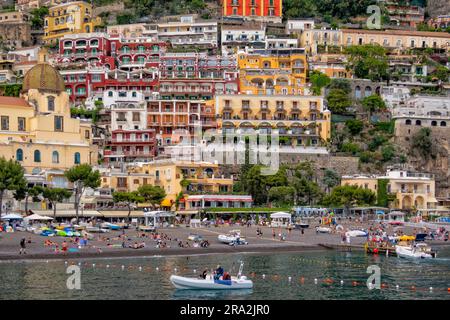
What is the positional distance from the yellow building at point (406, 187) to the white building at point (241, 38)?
109ft

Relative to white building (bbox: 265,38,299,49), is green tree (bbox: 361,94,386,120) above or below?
below

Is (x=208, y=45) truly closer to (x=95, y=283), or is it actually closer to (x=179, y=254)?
(x=179, y=254)

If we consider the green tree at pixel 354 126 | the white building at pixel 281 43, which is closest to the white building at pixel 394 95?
the green tree at pixel 354 126

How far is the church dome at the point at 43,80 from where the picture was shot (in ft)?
320

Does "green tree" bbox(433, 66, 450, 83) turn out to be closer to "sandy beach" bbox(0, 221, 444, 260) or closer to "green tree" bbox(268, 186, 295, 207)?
"green tree" bbox(268, 186, 295, 207)

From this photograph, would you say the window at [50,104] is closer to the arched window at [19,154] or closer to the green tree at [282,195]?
the arched window at [19,154]

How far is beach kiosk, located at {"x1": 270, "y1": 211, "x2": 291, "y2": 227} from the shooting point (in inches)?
3385

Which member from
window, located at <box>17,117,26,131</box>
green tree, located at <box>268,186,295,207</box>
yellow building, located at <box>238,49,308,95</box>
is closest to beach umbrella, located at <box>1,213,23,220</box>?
window, located at <box>17,117,26,131</box>

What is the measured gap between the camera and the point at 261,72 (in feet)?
394

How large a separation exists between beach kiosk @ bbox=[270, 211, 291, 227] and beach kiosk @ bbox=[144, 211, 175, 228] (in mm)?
9277

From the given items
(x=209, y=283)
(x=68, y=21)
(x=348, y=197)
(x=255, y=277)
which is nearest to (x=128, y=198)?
(x=348, y=197)
